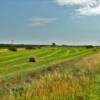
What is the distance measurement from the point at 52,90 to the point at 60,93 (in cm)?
78

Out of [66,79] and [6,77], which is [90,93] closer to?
[66,79]

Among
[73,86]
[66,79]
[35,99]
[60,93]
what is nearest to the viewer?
[35,99]

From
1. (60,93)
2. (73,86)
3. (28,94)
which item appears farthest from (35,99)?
(73,86)

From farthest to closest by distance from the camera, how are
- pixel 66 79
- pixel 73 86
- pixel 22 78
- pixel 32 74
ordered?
pixel 32 74
pixel 22 78
pixel 66 79
pixel 73 86

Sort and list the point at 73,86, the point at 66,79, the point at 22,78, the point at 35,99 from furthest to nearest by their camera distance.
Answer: the point at 22,78, the point at 66,79, the point at 73,86, the point at 35,99

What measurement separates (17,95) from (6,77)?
11129mm

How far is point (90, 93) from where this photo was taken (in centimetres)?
2083

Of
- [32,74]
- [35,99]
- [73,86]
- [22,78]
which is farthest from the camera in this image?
[32,74]

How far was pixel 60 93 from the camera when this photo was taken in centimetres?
1989

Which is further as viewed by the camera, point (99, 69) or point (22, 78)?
point (99, 69)

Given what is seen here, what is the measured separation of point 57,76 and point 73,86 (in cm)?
351

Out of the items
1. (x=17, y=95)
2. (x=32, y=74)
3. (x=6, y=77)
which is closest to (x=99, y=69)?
(x=32, y=74)

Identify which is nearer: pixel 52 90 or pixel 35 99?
pixel 35 99

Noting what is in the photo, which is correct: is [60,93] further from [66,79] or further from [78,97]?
[66,79]
